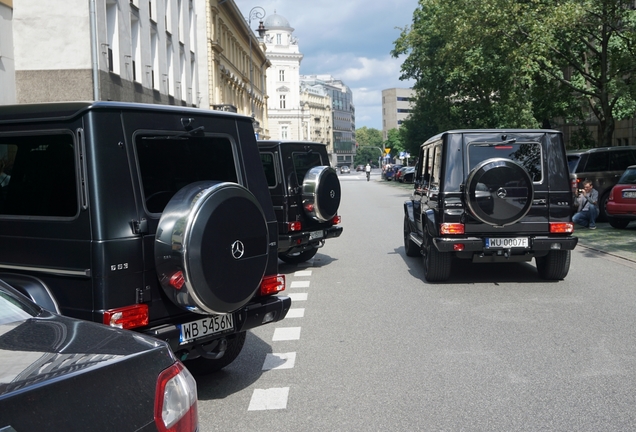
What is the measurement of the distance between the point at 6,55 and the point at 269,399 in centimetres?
2004

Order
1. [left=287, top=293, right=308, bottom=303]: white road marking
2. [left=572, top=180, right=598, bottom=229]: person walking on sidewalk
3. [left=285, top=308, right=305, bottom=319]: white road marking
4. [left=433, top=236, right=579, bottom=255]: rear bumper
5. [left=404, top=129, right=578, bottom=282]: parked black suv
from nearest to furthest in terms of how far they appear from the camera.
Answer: [left=285, top=308, right=305, bottom=319]: white road marking, [left=287, top=293, right=308, bottom=303]: white road marking, [left=404, top=129, right=578, bottom=282]: parked black suv, [left=433, top=236, right=579, bottom=255]: rear bumper, [left=572, top=180, right=598, bottom=229]: person walking on sidewalk

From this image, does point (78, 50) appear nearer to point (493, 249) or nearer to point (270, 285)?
point (493, 249)

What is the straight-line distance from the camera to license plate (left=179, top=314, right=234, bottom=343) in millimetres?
5051

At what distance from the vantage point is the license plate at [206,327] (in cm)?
505

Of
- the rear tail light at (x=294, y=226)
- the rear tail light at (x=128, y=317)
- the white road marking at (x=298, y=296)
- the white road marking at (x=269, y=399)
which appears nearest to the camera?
the rear tail light at (x=128, y=317)

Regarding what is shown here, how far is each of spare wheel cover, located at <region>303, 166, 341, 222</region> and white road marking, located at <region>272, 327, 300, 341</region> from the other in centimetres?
483

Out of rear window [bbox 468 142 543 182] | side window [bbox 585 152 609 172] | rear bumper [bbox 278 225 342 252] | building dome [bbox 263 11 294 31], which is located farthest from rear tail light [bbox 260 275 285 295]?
building dome [bbox 263 11 294 31]

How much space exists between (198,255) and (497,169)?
235 inches

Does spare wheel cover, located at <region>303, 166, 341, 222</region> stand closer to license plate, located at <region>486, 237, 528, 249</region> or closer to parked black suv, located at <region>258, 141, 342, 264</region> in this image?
parked black suv, located at <region>258, 141, 342, 264</region>

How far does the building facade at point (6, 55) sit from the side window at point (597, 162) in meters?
16.6

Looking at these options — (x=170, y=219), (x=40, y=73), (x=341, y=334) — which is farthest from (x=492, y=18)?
(x=170, y=219)

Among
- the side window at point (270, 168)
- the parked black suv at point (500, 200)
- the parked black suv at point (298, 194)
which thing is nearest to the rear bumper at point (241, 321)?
the parked black suv at point (500, 200)

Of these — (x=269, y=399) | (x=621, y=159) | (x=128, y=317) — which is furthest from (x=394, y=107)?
(x=128, y=317)

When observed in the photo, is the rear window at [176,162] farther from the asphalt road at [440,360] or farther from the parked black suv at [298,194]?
the parked black suv at [298,194]
